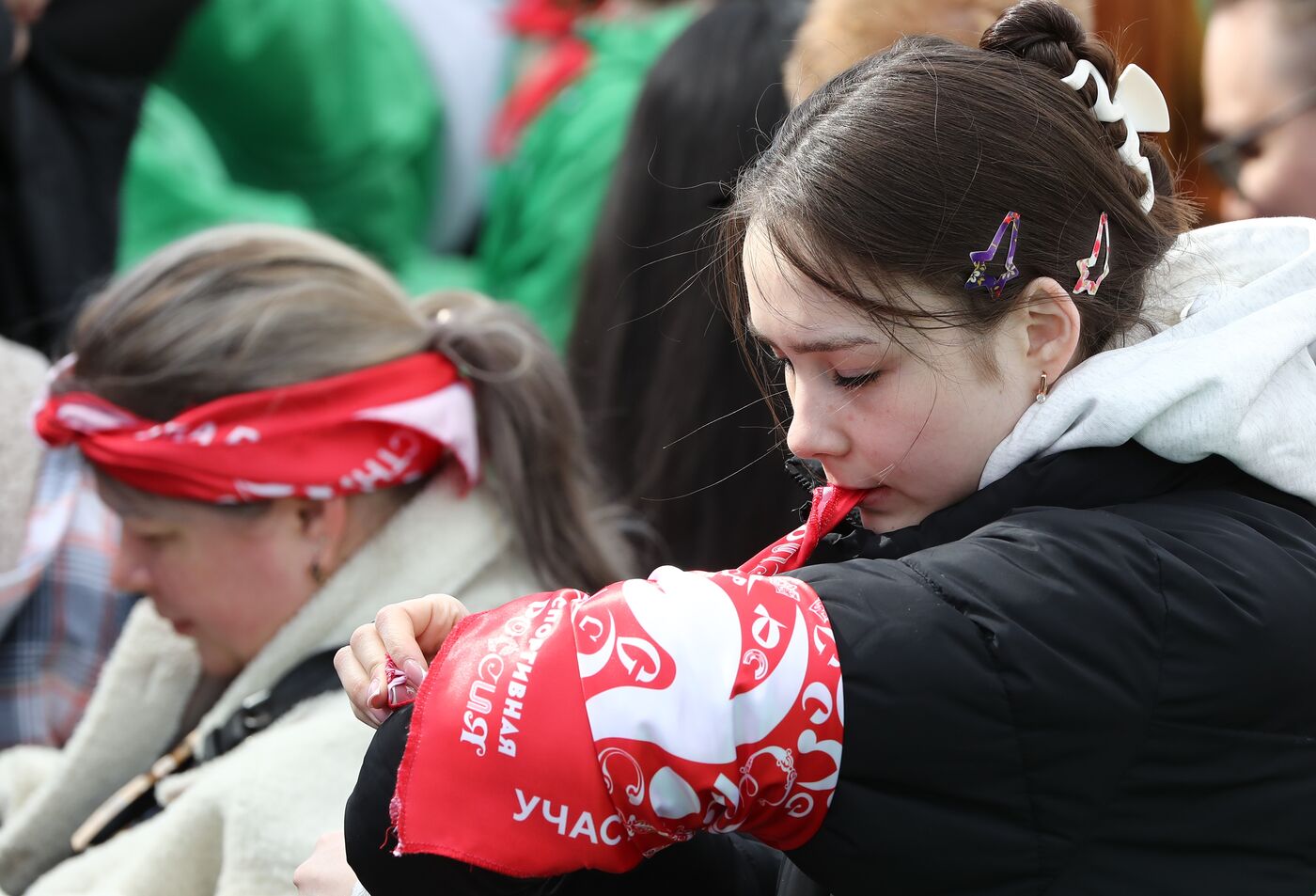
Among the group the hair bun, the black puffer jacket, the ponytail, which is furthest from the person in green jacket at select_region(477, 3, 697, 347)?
the black puffer jacket

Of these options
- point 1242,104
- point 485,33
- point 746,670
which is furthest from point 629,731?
point 485,33

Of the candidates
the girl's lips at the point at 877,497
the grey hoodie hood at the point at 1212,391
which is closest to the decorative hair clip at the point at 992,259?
the grey hoodie hood at the point at 1212,391

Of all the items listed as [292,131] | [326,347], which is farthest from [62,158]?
[326,347]

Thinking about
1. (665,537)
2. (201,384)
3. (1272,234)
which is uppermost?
(1272,234)

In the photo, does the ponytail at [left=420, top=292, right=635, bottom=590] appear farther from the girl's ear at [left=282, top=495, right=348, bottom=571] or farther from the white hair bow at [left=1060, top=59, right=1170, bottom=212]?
the white hair bow at [left=1060, top=59, right=1170, bottom=212]

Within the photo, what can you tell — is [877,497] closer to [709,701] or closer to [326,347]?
[709,701]

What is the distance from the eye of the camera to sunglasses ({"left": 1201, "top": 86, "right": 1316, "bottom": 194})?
7.20ft

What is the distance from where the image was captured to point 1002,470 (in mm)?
1245

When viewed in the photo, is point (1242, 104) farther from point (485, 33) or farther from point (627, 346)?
point (485, 33)

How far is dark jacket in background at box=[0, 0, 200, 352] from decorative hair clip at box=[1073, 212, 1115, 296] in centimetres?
250

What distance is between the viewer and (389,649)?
3.99 ft

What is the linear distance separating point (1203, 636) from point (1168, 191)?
20.1 inches

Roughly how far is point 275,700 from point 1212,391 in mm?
1371

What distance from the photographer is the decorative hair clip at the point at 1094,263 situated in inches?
49.1
